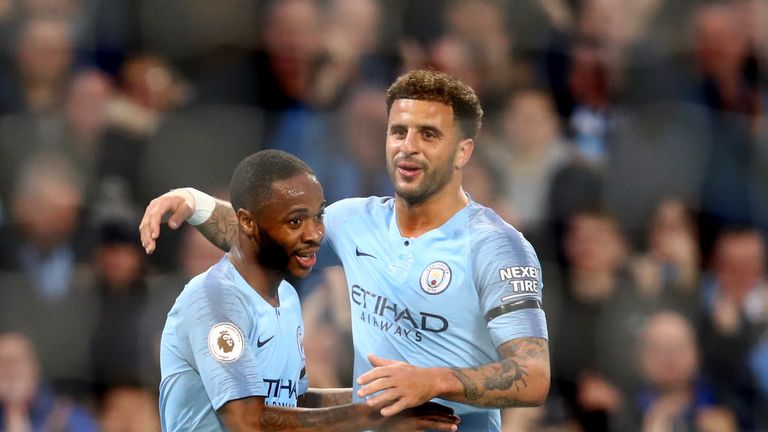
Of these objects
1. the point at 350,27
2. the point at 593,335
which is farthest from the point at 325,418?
the point at 350,27

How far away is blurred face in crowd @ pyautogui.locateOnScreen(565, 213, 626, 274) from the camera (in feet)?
16.3

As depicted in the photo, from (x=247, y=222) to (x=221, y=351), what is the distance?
357 millimetres

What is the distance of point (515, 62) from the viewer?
5402mm

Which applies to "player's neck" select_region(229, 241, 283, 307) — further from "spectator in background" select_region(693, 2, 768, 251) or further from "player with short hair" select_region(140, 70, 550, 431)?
"spectator in background" select_region(693, 2, 768, 251)

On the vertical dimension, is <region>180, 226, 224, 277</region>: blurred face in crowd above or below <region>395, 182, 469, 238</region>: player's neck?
below

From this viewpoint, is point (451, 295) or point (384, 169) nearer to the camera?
point (451, 295)

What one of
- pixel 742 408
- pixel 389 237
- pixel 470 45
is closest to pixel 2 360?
pixel 389 237

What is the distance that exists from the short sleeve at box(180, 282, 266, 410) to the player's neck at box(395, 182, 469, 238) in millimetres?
602

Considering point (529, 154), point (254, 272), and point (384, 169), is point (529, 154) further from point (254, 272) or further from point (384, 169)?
point (254, 272)

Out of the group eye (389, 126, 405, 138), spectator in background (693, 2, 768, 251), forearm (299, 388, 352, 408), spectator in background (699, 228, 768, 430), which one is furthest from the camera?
spectator in background (693, 2, 768, 251)

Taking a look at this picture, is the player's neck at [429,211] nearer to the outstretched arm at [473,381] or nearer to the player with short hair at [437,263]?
the player with short hair at [437,263]

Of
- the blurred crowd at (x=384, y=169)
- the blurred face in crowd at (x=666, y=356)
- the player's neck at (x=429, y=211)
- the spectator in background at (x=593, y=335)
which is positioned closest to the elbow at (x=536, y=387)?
the player's neck at (x=429, y=211)

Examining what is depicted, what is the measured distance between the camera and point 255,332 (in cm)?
315

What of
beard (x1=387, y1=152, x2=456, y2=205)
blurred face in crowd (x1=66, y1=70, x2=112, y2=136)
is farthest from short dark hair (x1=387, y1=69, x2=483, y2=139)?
blurred face in crowd (x1=66, y1=70, x2=112, y2=136)
